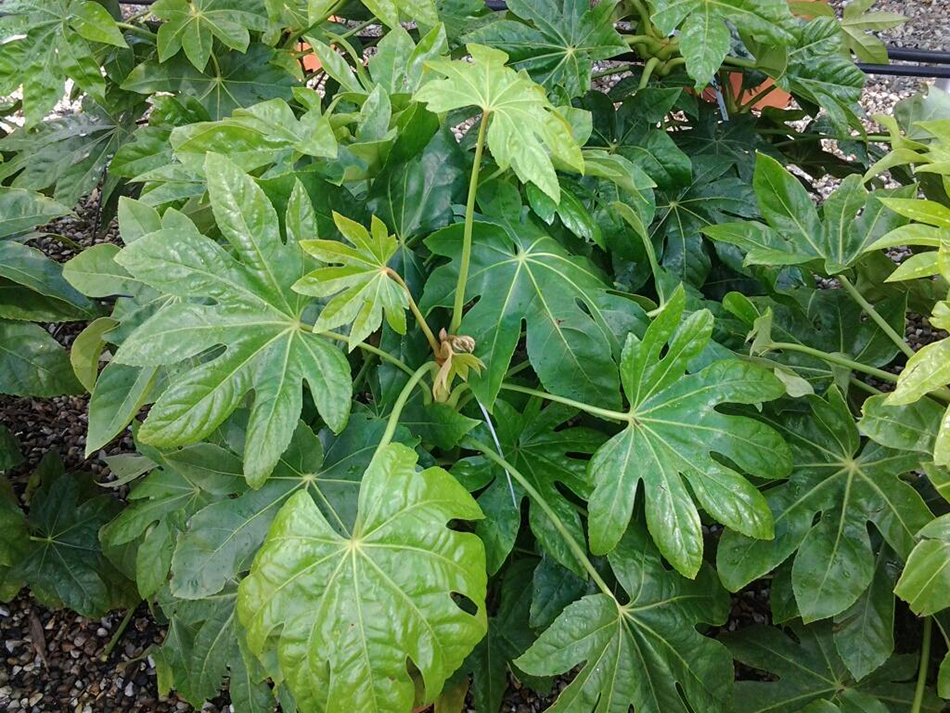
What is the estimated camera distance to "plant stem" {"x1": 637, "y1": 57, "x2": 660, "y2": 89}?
5.15ft

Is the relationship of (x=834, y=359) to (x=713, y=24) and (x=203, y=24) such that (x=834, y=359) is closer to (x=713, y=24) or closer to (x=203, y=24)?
(x=713, y=24)

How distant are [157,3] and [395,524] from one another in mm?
1155

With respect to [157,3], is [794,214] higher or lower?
lower

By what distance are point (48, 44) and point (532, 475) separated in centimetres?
119

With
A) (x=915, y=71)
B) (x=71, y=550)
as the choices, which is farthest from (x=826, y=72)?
(x=71, y=550)

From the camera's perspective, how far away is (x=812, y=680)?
4.33 ft

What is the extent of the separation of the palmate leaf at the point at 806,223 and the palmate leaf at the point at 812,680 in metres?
0.63

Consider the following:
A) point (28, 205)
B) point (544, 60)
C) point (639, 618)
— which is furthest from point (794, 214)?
point (28, 205)

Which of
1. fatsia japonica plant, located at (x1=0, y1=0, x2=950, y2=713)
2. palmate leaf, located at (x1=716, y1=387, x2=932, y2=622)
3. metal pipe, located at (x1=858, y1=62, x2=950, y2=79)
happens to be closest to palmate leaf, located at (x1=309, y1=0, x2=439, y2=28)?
fatsia japonica plant, located at (x1=0, y1=0, x2=950, y2=713)

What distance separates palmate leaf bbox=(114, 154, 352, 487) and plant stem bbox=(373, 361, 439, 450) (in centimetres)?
6

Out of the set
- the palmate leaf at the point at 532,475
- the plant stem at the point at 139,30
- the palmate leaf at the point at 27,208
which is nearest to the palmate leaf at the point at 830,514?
the palmate leaf at the point at 532,475

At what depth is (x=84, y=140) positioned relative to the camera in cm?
183

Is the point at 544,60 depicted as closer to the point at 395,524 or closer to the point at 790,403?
the point at 790,403

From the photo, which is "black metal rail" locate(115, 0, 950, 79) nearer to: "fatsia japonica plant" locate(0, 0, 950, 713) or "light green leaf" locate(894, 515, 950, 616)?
"fatsia japonica plant" locate(0, 0, 950, 713)
